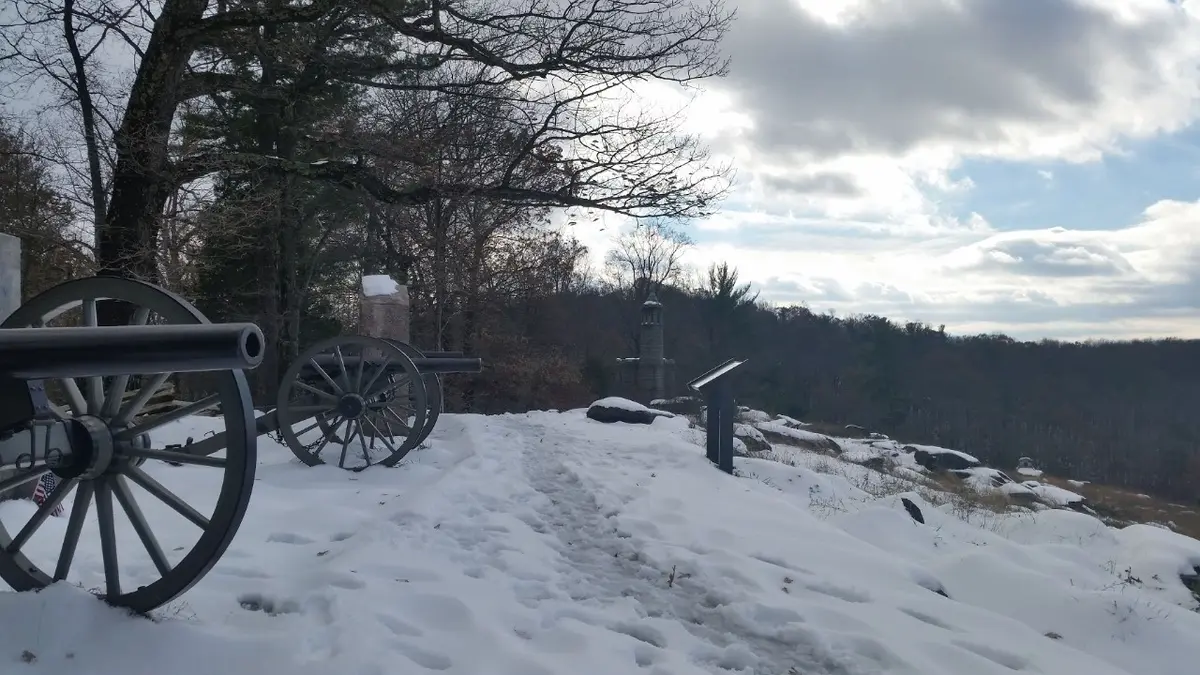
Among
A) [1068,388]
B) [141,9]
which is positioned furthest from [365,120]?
[1068,388]

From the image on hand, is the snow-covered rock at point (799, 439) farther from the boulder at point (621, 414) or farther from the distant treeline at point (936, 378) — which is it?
the distant treeline at point (936, 378)

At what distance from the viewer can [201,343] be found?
8.25 ft

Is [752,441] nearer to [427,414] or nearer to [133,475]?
[427,414]

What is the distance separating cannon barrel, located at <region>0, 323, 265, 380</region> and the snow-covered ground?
32.4 inches

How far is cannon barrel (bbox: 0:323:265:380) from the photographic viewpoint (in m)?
2.50

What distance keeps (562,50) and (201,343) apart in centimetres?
825

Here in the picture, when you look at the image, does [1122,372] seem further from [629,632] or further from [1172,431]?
[629,632]

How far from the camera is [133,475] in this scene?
303 cm

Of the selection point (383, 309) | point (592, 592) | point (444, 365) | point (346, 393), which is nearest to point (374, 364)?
point (346, 393)

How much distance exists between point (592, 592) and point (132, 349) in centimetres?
244

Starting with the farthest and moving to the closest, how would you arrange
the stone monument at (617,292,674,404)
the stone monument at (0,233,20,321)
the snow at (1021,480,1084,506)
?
the stone monument at (617,292,674,404) < the snow at (1021,480,1084,506) < the stone monument at (0,233,20,321)

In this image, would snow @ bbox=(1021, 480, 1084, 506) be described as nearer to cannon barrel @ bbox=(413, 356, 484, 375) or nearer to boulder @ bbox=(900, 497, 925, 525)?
boulder @ bbox=(900, 497, 925, 525)

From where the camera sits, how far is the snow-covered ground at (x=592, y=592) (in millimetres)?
2980

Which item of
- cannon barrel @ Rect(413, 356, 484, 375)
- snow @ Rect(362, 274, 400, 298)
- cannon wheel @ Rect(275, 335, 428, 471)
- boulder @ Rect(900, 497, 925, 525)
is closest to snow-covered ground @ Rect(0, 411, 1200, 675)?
boulder @ Rect(900, 497, 925, 525)
